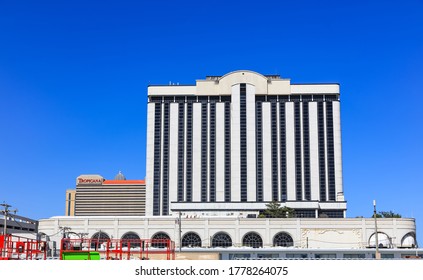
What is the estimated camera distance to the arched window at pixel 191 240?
122 m

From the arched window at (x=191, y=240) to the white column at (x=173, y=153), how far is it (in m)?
41.4

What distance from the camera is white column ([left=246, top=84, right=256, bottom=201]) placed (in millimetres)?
164750

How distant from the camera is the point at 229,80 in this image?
17688cm

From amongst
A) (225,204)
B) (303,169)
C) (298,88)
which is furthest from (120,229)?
(298,88)

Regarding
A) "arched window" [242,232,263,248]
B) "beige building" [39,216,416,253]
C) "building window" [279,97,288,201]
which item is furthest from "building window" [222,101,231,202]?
"arched window" [242,232,263,248]

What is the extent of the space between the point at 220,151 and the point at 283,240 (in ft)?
175

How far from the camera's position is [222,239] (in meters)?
124

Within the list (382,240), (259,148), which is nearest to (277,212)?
(382,240)

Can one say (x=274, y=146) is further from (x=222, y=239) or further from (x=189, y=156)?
(x=222, y=239)

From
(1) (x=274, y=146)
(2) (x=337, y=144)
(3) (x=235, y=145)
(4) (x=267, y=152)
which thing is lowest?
(4) (x=267, y=152)

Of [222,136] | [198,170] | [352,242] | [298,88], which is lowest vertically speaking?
[352,242]
